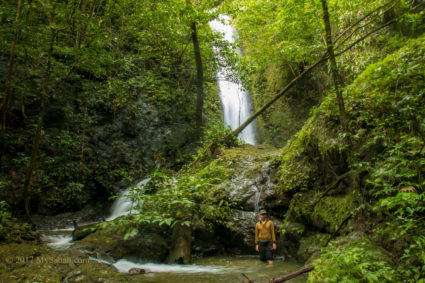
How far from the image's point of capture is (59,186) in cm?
959

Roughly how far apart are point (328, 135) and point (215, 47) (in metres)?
7.71

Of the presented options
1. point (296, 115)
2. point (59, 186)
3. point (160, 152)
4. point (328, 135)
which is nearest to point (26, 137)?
point (59, 186)

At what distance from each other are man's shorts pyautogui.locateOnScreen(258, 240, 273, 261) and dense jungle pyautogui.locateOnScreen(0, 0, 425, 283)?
19 centimetres

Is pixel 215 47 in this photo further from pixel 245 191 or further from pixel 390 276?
pixel 390 276

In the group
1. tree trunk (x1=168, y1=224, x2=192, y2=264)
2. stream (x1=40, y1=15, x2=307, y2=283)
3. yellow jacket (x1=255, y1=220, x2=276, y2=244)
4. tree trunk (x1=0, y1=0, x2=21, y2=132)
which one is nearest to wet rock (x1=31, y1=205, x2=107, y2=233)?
stream (x1=40, y1=15, x2=307, y2=283)

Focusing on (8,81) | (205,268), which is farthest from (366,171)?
(8,81)

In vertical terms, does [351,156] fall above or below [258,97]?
below

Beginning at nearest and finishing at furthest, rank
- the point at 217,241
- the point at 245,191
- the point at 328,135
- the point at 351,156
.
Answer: the point at 351,156 < the point at 328,135 < the point at 217,241 < the point at 245,191

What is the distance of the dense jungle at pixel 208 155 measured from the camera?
3.79 metres

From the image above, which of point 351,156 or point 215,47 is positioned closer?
point 351,156

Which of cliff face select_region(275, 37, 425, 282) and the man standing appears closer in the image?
cliff face select_region(275, 37, 425, 282)

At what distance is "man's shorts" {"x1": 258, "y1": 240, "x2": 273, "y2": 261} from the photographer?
549cm

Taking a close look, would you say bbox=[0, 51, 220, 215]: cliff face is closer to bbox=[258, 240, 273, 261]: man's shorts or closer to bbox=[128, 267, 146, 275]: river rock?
bbox=[128, 267, 146, 275]: river rock

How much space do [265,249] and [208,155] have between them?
4806 mm
